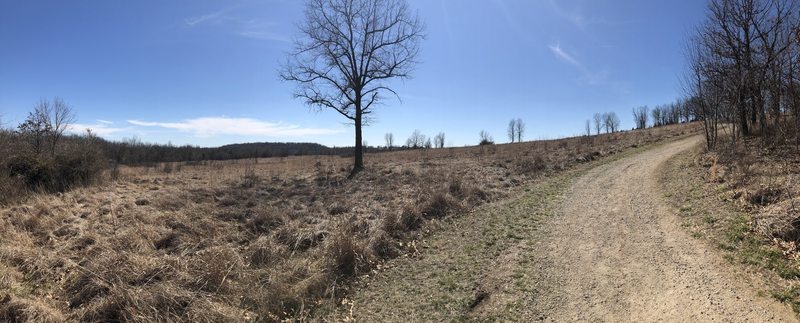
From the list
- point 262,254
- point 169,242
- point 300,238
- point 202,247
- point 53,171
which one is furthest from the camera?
point 53,171

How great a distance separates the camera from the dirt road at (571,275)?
15.7ft

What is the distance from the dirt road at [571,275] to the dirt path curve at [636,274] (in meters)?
0.01

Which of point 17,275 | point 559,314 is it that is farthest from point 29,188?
point 559,314

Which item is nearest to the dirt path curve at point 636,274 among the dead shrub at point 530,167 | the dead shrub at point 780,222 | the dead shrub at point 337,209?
the dead shrub at point 780,222

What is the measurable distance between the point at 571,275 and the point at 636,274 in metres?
0.88

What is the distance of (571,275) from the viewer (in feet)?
19.5

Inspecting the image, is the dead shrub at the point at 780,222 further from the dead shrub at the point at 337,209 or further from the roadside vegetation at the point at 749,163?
the dead shrub at the point at 337,209

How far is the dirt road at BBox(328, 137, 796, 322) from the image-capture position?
4.78 m

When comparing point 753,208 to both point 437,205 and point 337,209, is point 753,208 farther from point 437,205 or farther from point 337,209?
point 337,209

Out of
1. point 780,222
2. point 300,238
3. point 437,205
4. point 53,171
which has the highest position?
point 53,171

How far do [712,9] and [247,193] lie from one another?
72.3ft

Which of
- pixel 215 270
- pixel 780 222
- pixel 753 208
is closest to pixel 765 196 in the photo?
pixel 753 208

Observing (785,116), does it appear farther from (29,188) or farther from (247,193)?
(29,188)

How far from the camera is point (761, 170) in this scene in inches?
364
